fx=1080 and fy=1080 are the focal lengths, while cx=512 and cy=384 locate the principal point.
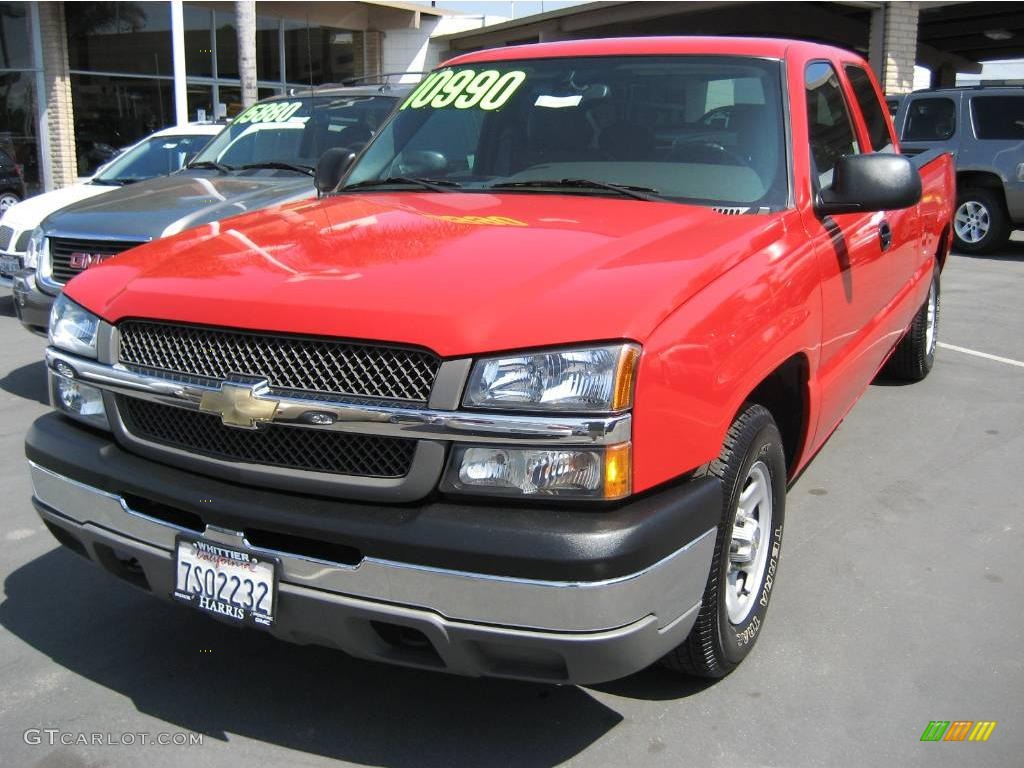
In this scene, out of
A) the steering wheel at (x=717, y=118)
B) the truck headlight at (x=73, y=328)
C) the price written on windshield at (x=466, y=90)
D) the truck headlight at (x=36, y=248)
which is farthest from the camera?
the truck headlight at (x=36, y=248)

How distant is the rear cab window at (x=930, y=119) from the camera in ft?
44.4

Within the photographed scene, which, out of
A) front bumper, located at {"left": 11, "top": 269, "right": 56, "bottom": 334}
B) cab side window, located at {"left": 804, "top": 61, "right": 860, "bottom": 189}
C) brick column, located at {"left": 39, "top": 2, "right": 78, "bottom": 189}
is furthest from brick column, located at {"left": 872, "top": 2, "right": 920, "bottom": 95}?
front bumper, located at {"left": 11, "top": 269, "right": 56, "bottom": 334}

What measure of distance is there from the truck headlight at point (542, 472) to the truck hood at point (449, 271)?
25cm

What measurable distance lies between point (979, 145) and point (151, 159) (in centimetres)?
968

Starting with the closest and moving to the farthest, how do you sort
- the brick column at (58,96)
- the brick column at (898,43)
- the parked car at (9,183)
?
the parked car at (9,183) → the brick column at (898,43) → the brick column at (58,96)

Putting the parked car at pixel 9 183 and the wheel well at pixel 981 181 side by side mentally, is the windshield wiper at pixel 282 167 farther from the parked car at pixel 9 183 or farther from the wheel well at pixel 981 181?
the parked car at pixel 9 183

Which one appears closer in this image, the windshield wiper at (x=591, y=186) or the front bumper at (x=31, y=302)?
the windshield wiper at (x=591, y=186)

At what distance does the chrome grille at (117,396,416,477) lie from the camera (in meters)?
2.55

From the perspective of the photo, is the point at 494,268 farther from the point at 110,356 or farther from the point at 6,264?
the point at 6,264

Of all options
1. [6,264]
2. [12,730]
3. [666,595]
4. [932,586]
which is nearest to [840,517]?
[932,586]

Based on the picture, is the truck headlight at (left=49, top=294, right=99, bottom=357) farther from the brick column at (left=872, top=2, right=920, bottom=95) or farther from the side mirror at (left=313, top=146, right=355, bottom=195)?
the brick column at (left=872, top=2, right=920, bottom=95)

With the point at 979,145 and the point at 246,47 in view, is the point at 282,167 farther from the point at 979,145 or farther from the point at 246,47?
the point at 979,145

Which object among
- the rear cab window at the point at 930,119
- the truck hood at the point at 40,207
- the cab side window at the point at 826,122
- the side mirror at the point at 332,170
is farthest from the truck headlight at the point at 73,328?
the rear cab window at the point at 930,119
